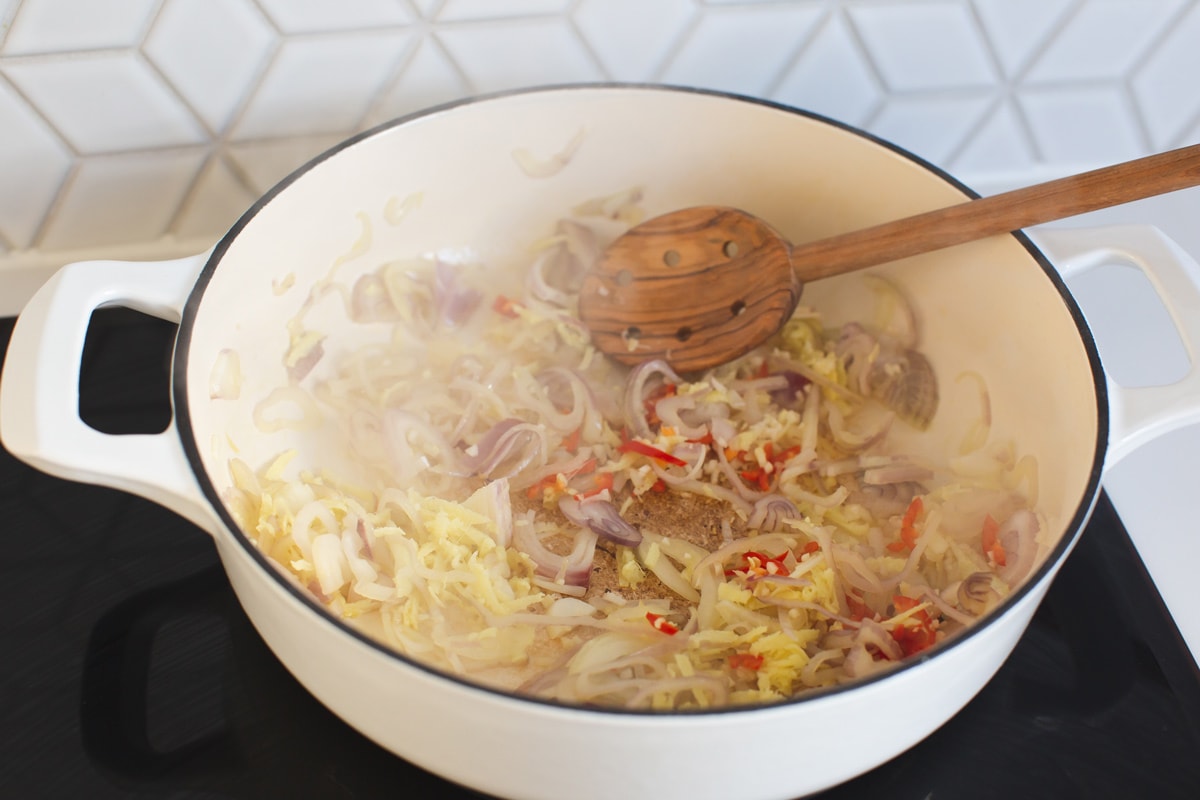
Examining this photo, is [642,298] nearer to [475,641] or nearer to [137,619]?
[475,641]

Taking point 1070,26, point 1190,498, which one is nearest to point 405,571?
point 1190,498

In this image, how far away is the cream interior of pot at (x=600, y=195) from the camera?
3.16 feet

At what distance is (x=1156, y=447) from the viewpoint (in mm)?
1157

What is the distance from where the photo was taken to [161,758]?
820 millimetres

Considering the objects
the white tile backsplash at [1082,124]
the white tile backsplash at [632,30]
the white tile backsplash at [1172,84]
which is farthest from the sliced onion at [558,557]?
the white tile backsplash at [1172,84]

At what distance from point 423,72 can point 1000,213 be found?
64 centimetres

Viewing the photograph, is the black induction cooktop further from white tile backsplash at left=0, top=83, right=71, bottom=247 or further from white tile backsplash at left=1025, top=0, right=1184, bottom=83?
white tile backsplash at left=1025, top=0, right=1184, bottom=83

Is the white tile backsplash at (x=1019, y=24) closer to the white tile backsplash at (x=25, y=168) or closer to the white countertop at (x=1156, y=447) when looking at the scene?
the white countertop at (x=1156, y=447)

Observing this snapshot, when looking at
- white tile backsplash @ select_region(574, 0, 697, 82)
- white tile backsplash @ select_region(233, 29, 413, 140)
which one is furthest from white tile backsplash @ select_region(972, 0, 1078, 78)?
white tile backsplash @ select_region(233, 29, 413, 140)

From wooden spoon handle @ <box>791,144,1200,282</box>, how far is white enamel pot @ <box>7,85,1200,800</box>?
4cm

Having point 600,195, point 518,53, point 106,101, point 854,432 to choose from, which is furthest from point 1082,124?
point 106,101

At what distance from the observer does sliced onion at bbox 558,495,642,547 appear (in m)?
1.01

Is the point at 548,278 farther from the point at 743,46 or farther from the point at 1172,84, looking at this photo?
the point at 1172,84

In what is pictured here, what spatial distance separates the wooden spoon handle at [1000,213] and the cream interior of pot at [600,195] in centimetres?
4
